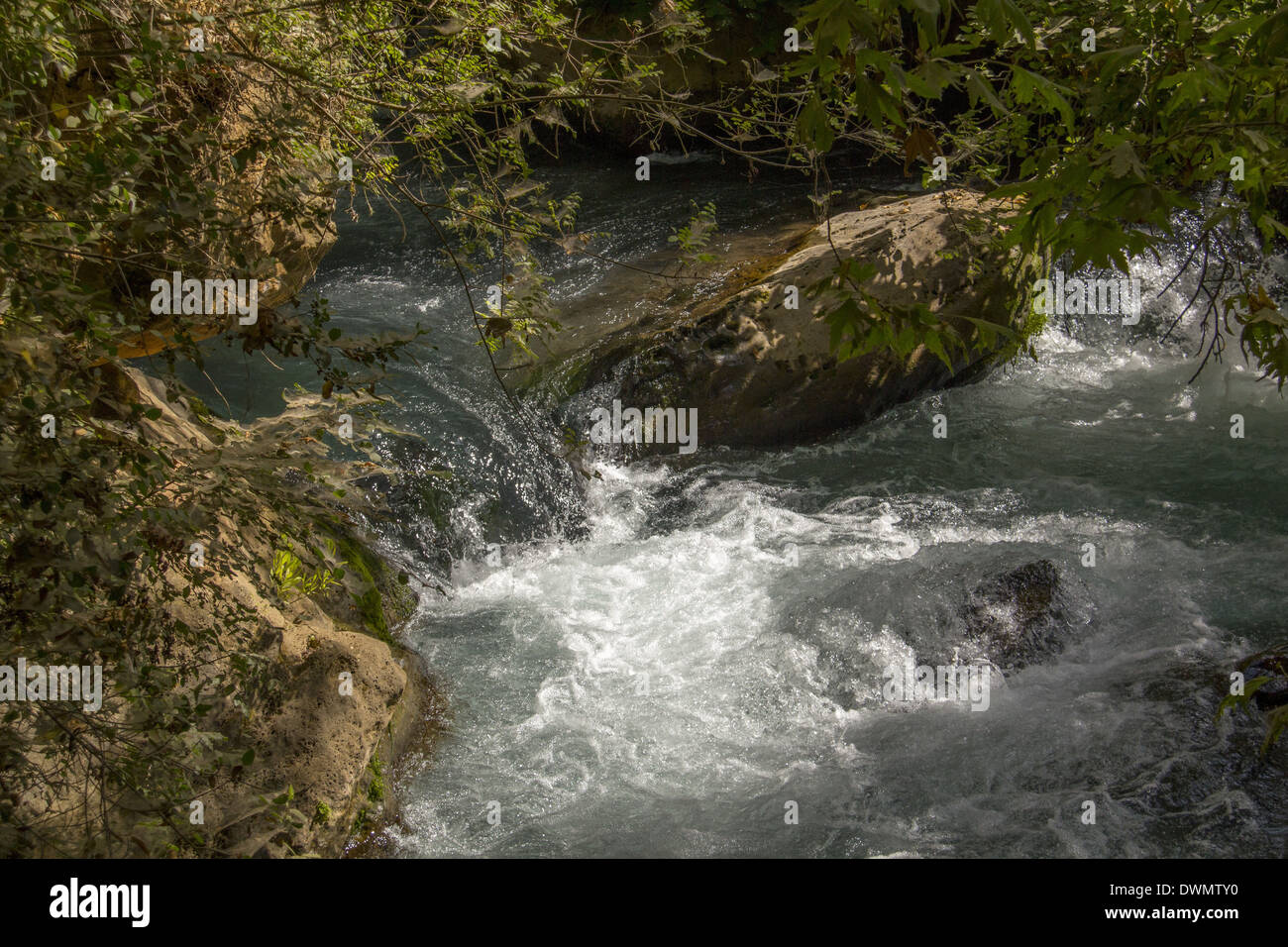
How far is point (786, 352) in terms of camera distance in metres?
7.72

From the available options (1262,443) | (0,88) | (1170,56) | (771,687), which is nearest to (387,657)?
(771,687)

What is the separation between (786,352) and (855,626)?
107 inches

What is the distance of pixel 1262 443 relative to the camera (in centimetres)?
768

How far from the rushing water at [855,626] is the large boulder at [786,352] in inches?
10.9

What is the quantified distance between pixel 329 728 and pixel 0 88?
278cm

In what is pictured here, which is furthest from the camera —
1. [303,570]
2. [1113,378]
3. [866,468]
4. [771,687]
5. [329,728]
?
[1113,378]

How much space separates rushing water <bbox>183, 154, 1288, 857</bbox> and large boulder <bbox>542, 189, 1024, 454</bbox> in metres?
0.28

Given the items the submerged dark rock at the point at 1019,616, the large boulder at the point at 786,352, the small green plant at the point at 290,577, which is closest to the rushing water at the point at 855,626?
the submerged dark rock at the point at 1019,616

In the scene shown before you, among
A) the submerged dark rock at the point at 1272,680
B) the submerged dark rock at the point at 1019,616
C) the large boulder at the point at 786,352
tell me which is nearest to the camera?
the submerged dark rock at the point at 1272,680

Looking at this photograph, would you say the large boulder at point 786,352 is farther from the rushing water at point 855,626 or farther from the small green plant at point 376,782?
the small green plant at point 376,782

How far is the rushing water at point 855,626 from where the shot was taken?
4.49 metres

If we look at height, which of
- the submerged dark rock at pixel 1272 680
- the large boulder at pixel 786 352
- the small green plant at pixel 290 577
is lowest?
the submerged dark rock at pixel 1272 680

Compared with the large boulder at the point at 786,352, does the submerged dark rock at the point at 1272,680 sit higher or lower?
lower
